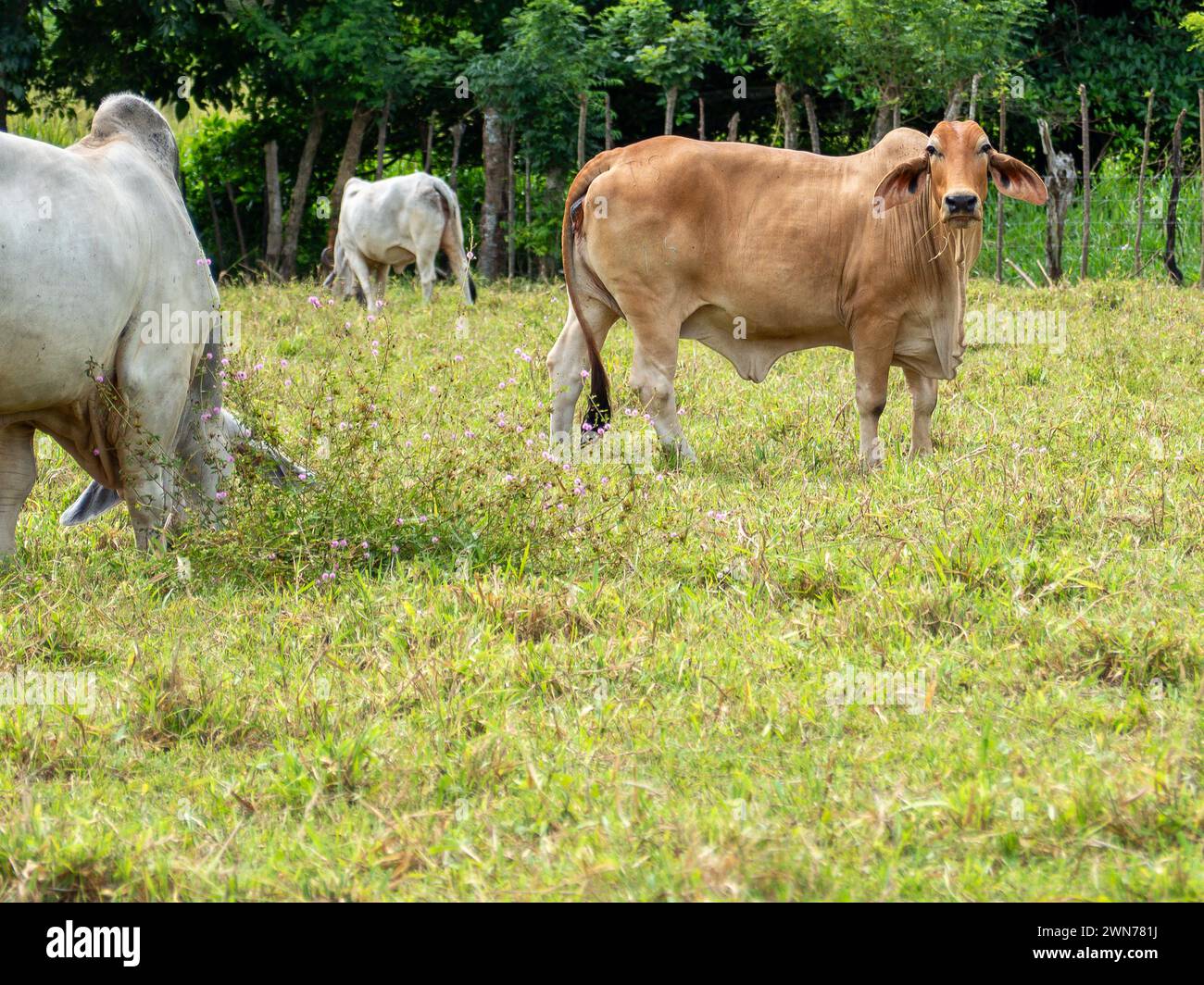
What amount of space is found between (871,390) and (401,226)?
8.40m

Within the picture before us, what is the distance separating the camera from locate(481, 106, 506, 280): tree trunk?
16328 mm

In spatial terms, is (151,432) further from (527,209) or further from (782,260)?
(527,209)

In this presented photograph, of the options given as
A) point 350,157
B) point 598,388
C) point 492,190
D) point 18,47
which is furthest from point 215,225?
point 598,388

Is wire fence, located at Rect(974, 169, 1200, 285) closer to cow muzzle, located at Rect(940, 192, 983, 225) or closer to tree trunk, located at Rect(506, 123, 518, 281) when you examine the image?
tree trunk, located at Rect(506, 123, 518, 281)

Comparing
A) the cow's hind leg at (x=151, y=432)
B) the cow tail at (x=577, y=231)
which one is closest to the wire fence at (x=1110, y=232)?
the cow tail at (x=577, y=231)

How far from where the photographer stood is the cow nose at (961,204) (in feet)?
18.8

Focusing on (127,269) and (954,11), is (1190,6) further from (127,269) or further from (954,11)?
(127,269)

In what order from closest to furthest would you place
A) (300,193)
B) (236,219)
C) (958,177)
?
(958,177) < (300,193) < (236,219)

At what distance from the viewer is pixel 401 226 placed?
547 inches

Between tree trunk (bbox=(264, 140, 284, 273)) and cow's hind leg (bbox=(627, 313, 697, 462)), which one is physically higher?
tree trunk (bbox=(264, 140, 284, 273))

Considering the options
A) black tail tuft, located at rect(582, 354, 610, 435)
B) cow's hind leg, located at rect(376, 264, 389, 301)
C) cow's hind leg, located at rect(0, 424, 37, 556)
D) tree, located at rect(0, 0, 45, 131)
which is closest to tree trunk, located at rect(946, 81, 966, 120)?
cow's hind leg, located at rect(376, 264, 389, 301)

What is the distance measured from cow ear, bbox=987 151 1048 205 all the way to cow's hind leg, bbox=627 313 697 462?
1559 millimetres
